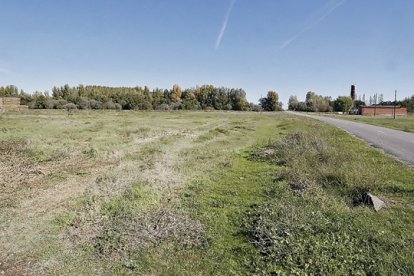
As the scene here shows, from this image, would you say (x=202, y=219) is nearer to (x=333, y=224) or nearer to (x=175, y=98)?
(x=333, y=224)

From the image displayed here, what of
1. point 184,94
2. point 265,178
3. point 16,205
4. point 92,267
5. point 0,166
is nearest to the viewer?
point 92,267

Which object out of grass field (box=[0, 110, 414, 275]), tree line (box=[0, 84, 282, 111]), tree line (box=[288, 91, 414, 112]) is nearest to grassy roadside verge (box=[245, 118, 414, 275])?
grass field (box=[0, 110, 414, 275])

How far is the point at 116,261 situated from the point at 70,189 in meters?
5.39

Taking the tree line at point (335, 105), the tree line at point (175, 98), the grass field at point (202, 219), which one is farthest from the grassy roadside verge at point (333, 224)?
the tree line at point (335, 105)

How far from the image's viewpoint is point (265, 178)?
12.5 m

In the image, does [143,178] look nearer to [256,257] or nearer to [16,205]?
[16,205]

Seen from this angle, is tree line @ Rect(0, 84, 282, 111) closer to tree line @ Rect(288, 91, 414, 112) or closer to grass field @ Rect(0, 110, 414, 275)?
tree line @ Rect(288, 91, 414, 112)

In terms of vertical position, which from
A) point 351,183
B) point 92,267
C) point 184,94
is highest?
point 184,94

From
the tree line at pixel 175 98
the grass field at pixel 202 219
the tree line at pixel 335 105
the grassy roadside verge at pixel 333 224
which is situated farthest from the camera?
the tree line at pixel 335 105

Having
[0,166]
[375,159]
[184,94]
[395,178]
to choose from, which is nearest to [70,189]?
[0,166]

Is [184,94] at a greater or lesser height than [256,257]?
greater

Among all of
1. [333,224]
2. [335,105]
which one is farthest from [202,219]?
[335,105]

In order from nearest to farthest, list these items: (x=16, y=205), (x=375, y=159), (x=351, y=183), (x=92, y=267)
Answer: (x=92, y=267)
(x=16, y=205)
(x=351, y=183)
(x=375, y=159)

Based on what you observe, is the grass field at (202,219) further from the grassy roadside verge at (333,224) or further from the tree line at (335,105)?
the tree line at (335,105)
